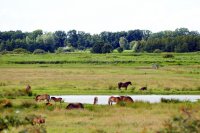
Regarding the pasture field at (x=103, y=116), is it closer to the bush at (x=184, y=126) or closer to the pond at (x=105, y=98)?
the bush at (x=184, y=126)

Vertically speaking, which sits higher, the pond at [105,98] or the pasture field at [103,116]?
the pasture field at [103,116]

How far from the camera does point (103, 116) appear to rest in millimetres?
21844

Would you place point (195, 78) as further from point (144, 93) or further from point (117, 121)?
point (117, 121)

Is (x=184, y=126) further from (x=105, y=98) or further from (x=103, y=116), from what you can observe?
(x=105, y=98)

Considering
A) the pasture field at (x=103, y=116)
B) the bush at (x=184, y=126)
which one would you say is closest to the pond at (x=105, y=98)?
the pasture field at (x=103, y=116)

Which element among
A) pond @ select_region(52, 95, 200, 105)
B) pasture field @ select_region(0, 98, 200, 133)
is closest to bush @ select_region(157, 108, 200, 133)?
pasture field @ select_region(0, 98, 200, 133)

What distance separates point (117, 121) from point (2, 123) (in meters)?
6.00

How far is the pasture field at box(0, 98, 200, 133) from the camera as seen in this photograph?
17484 millimetres

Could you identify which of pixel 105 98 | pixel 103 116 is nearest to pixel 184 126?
pixel 103 116

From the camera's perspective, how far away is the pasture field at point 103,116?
57.4ft

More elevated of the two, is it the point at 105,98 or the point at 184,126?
the point at 184,126

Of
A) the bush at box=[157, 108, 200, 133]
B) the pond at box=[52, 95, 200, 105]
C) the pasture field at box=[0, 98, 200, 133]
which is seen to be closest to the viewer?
the bush at box=[157, 108, 200, 133]

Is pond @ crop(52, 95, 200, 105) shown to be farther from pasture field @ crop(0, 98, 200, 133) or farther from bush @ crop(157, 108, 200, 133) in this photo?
bush @ crop(157, 108, 200, 133)

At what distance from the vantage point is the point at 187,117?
1234 centimetres
